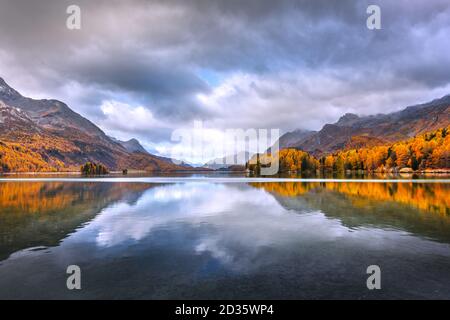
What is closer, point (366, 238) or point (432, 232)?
point (366, 238)

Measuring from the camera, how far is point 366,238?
27.4 m

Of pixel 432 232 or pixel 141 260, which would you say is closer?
pixel 141 260

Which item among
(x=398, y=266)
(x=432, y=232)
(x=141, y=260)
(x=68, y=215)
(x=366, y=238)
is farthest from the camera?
(x=68, y=215)

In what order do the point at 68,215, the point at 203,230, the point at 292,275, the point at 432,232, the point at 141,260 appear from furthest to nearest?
the point at 68,215 → the point at 203,230 → the point at 432,232 → the point at 141,260 → the point at 292,275

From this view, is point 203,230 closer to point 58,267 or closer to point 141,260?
point 141,260
